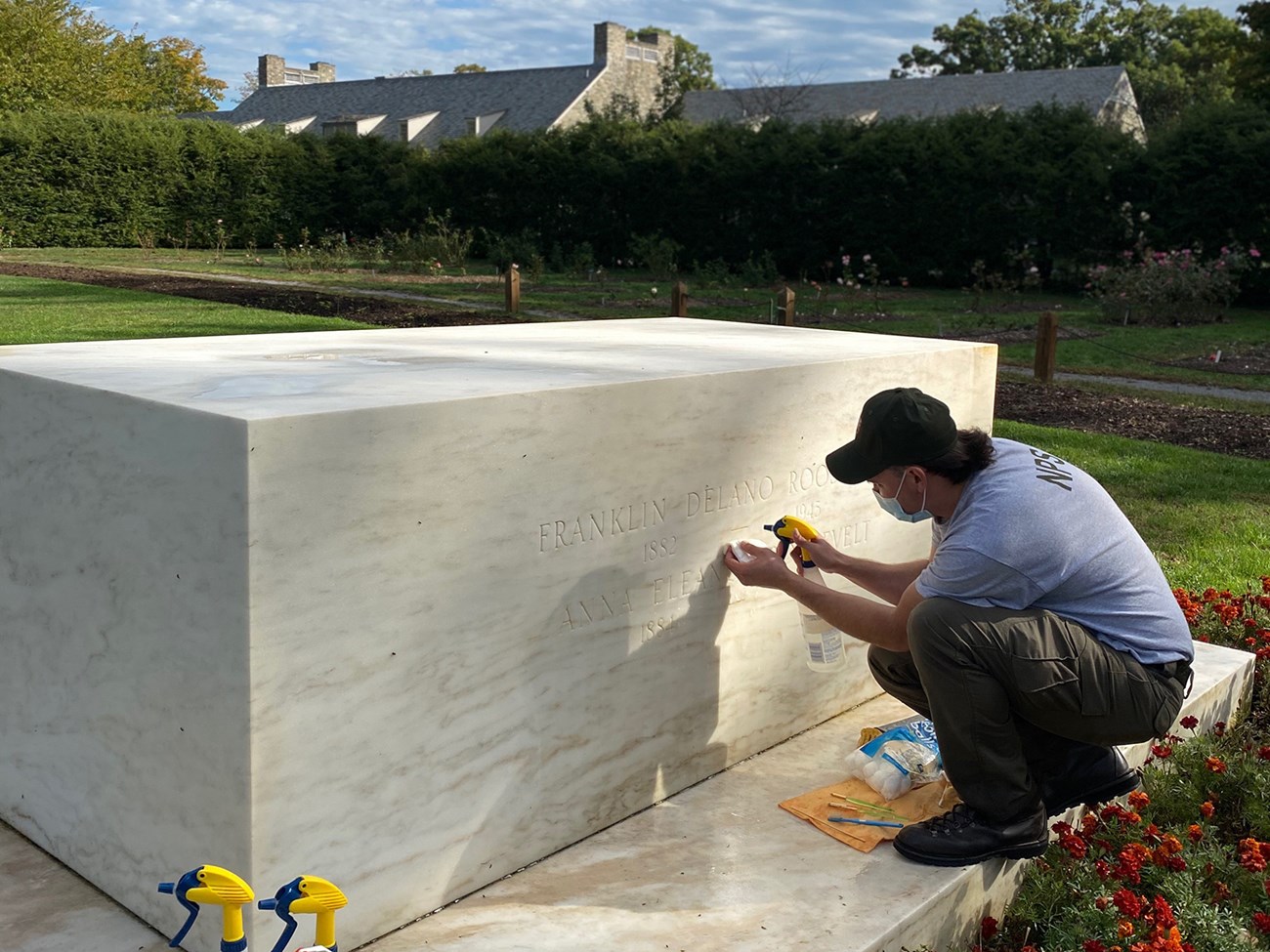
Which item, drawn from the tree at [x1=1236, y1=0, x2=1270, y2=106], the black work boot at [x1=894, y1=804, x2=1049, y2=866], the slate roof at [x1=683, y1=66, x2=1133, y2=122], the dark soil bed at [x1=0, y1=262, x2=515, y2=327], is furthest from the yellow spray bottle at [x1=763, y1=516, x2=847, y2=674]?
the slate roof at [x1=683, y1=66, x2=1133, y2=122]

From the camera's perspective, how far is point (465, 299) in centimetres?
1820

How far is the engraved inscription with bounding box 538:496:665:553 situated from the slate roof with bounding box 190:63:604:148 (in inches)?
1667

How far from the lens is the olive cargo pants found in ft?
9.81

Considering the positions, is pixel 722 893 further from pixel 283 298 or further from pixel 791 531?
pixel 283 298

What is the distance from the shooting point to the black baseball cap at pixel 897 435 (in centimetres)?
309

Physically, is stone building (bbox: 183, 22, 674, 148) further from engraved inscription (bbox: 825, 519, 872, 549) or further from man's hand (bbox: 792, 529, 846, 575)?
man's hand (bbox: 792, 529, 846, 575)

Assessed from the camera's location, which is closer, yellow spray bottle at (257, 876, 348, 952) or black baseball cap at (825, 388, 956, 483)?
yellow spray bottle at (257, 876, 348, 952)

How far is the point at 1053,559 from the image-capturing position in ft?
9.92

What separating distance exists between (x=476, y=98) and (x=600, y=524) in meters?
48.1

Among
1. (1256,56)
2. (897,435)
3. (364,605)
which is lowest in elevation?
(364,605)

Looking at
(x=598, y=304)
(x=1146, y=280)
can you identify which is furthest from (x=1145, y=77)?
(x=598, y=304)

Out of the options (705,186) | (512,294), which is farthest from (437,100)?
(512,294)

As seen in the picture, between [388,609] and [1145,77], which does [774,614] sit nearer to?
[388,609]

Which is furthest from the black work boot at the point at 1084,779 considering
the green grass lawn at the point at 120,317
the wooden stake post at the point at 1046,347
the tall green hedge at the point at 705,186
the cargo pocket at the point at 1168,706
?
the tall green hedge at the point at 705,186
